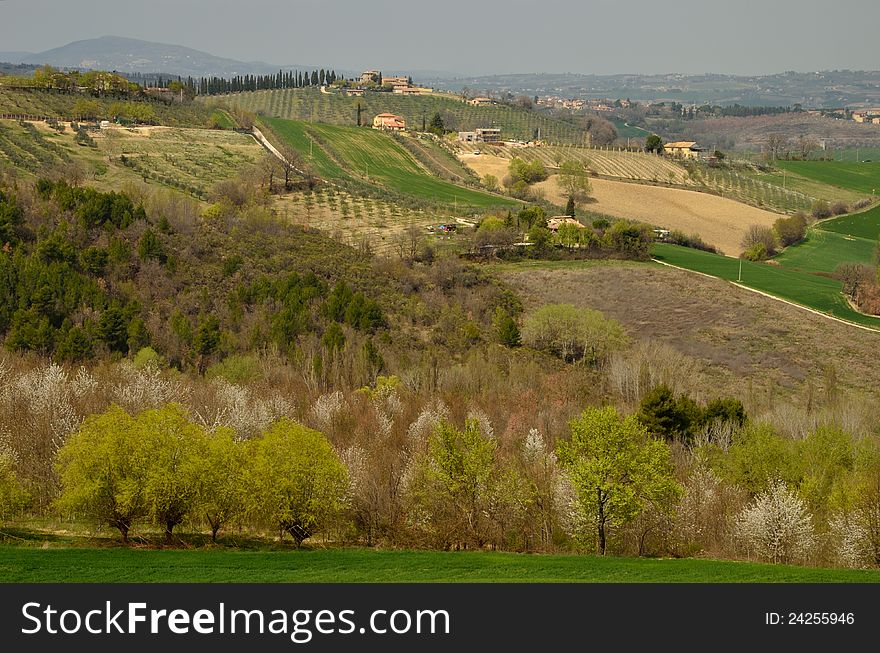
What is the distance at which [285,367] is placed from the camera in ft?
150

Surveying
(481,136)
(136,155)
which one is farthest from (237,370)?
(481,136)

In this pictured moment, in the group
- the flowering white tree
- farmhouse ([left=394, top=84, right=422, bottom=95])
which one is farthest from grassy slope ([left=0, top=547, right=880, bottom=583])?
farmhouse ([left=394, top=84, right=422, bottom=95])

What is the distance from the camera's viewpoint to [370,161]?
103188 mm

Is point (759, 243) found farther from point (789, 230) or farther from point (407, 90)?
point (407, 90)

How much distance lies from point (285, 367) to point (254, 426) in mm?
11961

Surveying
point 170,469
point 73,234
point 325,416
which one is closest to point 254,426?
point 325,416

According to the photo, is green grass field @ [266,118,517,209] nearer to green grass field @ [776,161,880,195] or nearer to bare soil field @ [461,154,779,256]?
bare soil field @ [461,154,779,256]

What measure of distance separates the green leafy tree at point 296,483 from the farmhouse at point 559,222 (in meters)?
51.5

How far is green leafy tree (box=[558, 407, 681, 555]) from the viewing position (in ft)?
81.7

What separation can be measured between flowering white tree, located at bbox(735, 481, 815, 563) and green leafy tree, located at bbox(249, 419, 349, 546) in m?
10.3

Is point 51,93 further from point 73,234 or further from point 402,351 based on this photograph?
point 402,351

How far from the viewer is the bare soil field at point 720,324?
51062 mm

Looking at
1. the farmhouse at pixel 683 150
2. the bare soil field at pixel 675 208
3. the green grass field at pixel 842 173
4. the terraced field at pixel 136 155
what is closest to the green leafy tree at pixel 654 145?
the farmhouse at pixel 683 150

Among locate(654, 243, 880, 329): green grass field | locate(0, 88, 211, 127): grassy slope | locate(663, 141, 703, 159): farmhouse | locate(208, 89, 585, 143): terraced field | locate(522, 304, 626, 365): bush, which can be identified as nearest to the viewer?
locate(522, 304, 626, 365): bush
